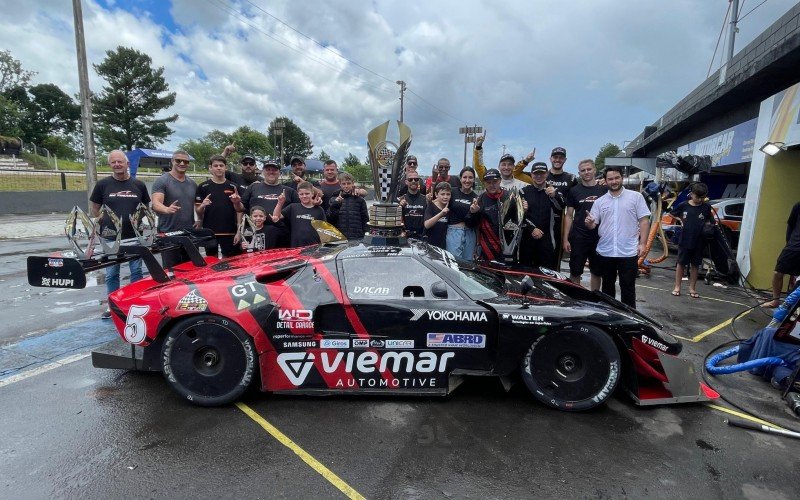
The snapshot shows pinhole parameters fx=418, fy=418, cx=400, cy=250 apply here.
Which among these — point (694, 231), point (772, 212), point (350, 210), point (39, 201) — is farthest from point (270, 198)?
point (39, 201)

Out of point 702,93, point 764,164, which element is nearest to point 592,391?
point 764,164

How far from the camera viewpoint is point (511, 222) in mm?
4938

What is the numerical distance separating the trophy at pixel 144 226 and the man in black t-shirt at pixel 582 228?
4.58 meters

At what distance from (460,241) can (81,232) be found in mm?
3766

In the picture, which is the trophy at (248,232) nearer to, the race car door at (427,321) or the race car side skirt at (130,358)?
the race car side skirt at (130,358)

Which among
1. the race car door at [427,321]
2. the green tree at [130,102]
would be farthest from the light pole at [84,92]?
the green tree at [130,102]

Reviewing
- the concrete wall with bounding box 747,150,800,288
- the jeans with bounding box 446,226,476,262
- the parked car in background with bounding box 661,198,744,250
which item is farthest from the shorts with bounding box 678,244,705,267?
the jeans with bounding box 446,226,476,262

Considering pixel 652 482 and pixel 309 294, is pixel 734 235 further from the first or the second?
pixel 309 294

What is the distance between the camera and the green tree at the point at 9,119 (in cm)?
4022

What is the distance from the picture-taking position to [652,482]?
234 cm

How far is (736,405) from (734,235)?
899 centimetres

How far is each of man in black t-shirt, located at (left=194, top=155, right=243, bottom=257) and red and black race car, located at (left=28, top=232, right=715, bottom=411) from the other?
200 cm

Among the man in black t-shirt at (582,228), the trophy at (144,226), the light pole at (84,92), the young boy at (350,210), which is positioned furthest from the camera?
the light pole at (84,92)

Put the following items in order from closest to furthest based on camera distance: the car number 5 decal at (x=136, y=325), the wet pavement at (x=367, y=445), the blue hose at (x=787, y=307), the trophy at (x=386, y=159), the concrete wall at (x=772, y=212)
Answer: the wet pavement at (x=367, y=445) → the car number 5 decal at (x=136, y=325) → the blue hose at (x=787, y=307) → the trophy at (x=386, y=159) → the concrete wall at (x=772, y=212)
